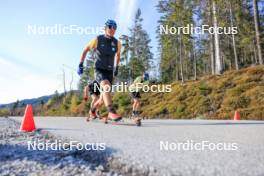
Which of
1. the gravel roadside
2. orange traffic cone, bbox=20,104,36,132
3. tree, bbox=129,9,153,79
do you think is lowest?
the gravel roadside

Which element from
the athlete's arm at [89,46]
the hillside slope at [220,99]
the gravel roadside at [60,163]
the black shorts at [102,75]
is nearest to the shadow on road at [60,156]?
the gravel roadside at [60,163]

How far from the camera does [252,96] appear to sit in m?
20.4

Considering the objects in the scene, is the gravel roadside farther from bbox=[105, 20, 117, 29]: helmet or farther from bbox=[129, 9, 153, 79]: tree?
bbox=[129, 9, 153, 79]: tree

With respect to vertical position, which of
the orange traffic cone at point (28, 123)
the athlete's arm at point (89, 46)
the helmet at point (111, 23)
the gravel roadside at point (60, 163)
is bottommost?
the gravel roadside at point (60, 163)

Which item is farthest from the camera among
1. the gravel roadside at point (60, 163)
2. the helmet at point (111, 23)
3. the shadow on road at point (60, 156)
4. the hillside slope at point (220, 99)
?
the hillside slope at point (220, 99)

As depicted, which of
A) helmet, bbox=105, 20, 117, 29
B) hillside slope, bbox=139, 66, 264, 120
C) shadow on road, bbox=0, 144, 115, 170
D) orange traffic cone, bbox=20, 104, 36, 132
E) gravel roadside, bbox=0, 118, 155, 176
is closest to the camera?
gravel roadside, bbox=0, 118, 155, 176

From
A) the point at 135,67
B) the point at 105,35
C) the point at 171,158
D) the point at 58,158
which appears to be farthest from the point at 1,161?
the point at 135,67

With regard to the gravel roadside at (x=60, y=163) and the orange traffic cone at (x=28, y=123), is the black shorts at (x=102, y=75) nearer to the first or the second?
the orange traffic cone at (x=28, y=123)

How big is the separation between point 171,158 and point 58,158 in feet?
3.92

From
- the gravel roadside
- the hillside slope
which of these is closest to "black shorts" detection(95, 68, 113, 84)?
the gravel roadside

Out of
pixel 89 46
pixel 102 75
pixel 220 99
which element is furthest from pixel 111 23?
pixel 220 99

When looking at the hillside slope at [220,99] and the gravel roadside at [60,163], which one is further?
the hillside slope at [220,99]

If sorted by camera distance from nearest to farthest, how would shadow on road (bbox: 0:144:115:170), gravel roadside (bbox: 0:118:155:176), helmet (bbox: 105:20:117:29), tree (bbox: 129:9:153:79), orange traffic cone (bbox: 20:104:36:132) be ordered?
gravel roadside (bbox: 0:118:155:176) < shadow on road (bbox: 0:144:115:170) < orange traffic cone (bbox: 20:104:36:132) < helmet (bbox: 105:20:117:29) < tree (bbox: 129:9:153:79)

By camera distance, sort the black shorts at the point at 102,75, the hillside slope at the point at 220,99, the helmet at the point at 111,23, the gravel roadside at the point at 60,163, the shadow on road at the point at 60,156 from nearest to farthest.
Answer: the gravel roadside at the point at 60,163
the shadow on road at the point at 60,156
the helmet at the point at 111,23
the black shorts at the point at 102,75
the hillside slope at the point at 220,99
